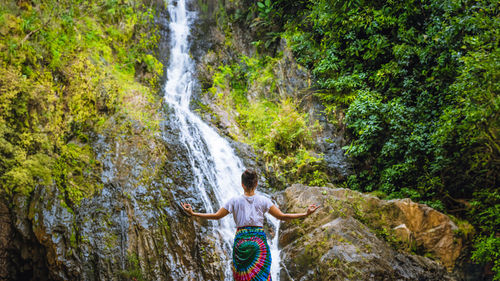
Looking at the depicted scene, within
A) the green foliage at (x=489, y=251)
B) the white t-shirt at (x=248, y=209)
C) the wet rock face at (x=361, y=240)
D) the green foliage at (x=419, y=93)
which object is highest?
the green foliage at (x=419, y=93)

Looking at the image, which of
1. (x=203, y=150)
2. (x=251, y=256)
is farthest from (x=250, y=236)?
(x=203, y=150)

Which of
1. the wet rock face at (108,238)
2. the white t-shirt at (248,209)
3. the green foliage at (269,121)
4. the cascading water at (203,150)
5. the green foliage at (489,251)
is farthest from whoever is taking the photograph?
the green foliage at (269,121)

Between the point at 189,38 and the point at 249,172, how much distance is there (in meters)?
11.3

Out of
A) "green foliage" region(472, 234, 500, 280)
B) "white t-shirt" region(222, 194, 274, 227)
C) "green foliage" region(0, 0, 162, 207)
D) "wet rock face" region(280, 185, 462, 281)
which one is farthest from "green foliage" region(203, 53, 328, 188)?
"white t-shirt" region(222, 194, 274, 227)

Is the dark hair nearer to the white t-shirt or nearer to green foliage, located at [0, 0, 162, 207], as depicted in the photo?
the white t-shirt

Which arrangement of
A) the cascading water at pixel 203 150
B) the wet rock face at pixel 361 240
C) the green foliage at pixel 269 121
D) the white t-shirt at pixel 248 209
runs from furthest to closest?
the green foliage at pixel 269 121, the cascading water at pixel 203 150, the wet rock face at pixel 361 240, the white t-shirt at pixel 248 209

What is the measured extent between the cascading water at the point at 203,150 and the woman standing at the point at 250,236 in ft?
9.72

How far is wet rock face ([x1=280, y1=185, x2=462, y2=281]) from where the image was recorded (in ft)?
15.5

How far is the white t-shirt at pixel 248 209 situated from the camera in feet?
8.73

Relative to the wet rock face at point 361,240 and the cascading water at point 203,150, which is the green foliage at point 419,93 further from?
the cascading water at point 203,150

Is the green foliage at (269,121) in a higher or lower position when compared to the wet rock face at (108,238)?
higher

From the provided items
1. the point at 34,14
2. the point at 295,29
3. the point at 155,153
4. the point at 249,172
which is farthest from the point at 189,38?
the point at 249,172

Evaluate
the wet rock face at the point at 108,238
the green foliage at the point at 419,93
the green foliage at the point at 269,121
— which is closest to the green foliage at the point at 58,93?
the wet rock face at the point at 108,238

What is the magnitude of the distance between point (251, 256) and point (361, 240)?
10.8 ft
